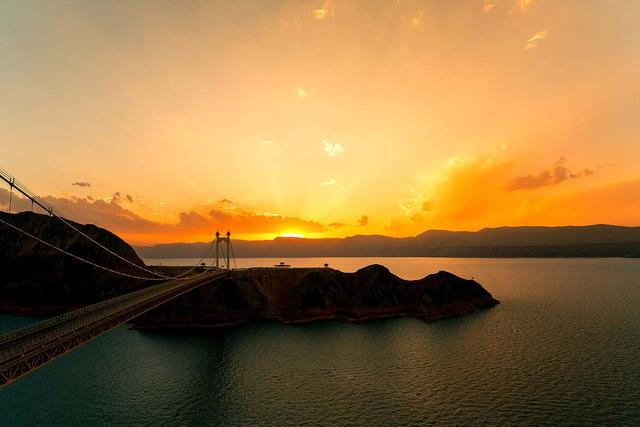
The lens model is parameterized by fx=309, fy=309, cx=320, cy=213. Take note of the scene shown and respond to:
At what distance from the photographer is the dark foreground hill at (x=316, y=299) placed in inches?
3487

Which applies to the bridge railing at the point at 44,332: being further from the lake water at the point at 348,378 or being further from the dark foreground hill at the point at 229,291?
the dark foreground hill at the point at 229,291

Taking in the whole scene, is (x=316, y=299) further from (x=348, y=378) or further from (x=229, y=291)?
(x=348, y=378)

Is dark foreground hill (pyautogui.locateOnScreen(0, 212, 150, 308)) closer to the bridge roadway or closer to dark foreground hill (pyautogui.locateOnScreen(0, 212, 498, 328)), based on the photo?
dark foreground hill (pyautogui.locateOnScreen(0, 212, 498, 328))

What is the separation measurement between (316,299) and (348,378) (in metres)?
46.4

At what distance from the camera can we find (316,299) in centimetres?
9700

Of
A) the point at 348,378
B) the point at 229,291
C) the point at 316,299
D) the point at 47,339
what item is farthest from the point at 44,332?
the point at 316,299

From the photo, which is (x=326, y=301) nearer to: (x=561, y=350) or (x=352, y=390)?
(x=352, y=390)

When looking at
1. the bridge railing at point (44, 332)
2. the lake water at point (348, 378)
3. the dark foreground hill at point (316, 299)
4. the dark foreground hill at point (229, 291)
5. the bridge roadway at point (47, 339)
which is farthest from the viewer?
the dark foreground hill at point (229, 291)

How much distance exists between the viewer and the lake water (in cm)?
3978

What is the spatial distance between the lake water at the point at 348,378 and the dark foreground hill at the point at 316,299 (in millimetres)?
8714

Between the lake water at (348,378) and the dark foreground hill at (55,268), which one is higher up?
the dark foreground hill at (55,268)

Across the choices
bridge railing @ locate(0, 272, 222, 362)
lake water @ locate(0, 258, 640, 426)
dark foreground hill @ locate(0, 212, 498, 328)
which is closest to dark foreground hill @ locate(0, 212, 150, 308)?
dark foreground hill @ locate(0, 212, 498, 328)

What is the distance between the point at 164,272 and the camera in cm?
12162

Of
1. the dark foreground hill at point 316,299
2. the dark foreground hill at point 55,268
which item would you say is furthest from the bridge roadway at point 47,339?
the dark foreground hill at point 55,268
